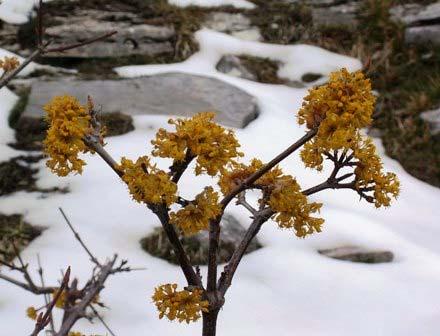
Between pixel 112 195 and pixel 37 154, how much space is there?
47.2 inches

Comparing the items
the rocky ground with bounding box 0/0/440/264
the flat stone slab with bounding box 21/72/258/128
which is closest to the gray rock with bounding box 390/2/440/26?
the rocky ground with bounding box 0/0/440/264

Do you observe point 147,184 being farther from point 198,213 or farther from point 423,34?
point 423,34

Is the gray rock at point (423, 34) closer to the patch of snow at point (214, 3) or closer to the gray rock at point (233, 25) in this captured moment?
the gray rock at point (233, 25)

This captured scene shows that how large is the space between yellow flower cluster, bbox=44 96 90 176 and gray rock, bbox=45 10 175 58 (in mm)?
6246

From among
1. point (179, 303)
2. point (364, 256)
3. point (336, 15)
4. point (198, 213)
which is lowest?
point (364, 256)

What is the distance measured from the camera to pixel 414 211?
510 centimetres

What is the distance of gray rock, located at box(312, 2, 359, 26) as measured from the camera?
8.71 meters

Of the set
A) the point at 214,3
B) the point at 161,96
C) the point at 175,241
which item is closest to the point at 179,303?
the point at 175,241

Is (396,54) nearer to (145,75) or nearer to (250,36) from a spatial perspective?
(250,36)

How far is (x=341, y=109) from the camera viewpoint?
159cm

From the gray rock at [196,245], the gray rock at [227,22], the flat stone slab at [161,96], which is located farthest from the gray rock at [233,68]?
the gray rock at [196,245]

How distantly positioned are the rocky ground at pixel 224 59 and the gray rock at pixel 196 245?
4.57 ft

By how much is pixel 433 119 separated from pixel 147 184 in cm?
553

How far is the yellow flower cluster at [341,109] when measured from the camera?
61.4 inches
